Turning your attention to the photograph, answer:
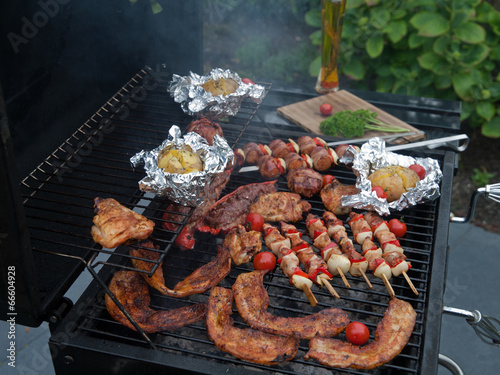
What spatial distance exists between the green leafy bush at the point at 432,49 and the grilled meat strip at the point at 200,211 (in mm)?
3861

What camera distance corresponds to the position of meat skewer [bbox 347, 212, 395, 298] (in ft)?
10.8

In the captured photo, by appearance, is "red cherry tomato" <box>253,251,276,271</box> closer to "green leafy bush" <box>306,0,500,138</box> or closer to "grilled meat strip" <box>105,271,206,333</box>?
"grilled meat strip" <box>105,271,206,333</box>

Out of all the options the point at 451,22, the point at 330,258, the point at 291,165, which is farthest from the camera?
the point at 451,22

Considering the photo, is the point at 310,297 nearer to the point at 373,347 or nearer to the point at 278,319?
the point at 278,319

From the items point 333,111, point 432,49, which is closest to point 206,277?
point 333,111

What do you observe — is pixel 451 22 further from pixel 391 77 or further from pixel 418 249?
pixel 418 249

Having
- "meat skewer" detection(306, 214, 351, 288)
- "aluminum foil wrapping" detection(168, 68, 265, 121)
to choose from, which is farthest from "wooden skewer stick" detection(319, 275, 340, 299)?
"aluminum foil wrapping" detection(168, 68, 265, 121)

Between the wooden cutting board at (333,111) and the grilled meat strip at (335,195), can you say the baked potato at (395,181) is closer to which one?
the grilled meat strip at (335,195)

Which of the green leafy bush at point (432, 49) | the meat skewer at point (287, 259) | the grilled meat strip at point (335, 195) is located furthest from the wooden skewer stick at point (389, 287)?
the green leafy bush at point (432, 49)

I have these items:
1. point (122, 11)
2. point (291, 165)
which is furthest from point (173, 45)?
point (291, 165)

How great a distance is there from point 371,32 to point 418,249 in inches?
172

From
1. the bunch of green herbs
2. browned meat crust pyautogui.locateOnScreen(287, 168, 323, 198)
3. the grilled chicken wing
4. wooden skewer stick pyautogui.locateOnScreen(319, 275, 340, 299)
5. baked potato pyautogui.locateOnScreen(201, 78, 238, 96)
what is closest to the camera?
wooden skewer stick pyautogui.locateOnScreen(319, 275, 340, 299)

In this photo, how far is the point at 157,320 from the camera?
296cm

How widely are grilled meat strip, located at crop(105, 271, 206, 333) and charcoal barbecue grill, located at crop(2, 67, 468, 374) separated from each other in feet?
0.25
